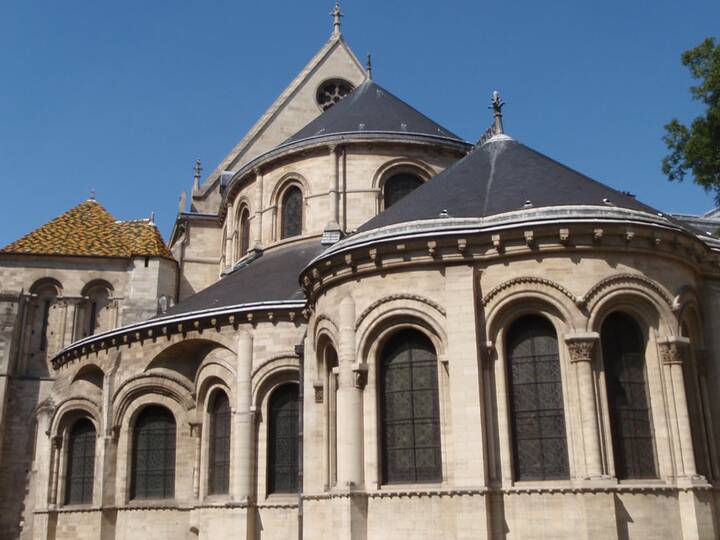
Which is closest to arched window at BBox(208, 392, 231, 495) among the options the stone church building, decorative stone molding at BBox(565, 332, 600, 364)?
the stone church building

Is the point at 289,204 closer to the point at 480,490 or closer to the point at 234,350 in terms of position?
the point at 234,350

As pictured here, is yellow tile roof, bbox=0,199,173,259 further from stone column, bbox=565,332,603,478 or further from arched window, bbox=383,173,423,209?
stone column, bbox=565,332,603,478

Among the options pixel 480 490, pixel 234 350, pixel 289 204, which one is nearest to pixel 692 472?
pixel 480 490

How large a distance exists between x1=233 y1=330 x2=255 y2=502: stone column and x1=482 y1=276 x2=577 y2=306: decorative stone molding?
739 cm

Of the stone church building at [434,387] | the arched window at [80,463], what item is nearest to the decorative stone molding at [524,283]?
the stone church building at [434,387]

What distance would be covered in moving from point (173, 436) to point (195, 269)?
10.6 metres

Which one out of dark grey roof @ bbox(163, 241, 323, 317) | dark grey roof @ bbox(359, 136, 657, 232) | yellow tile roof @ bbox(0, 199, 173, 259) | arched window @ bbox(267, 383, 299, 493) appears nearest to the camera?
dark grey roof @ bbox(359, 136, 657, 232)

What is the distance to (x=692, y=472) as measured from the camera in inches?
538

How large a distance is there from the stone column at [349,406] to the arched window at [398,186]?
10.4 meters

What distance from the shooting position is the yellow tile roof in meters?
32.2

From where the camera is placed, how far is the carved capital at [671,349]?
46.5 feet

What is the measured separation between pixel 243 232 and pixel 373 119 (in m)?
5.76

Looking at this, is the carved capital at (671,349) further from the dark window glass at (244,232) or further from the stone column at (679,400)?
the dark window glass at (244,232)

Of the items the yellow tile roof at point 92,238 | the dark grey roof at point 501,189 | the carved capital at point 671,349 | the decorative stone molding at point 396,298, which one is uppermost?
the yellow tile roof at point 92,238
